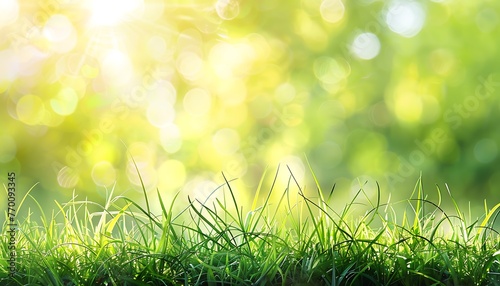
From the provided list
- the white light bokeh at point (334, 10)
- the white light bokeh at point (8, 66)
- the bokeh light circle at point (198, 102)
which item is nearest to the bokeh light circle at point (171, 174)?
the bokeh light circle at point (198, 102)

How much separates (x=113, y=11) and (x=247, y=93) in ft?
4.00

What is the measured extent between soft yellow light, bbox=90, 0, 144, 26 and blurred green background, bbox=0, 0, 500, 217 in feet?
0.04

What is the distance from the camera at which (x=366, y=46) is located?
14.8 feet

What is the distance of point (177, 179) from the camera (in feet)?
15.2

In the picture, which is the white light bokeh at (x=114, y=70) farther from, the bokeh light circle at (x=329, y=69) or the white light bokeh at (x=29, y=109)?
the bokeh light circle at (x=329, y=69)

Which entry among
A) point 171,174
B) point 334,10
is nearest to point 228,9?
point 334,10

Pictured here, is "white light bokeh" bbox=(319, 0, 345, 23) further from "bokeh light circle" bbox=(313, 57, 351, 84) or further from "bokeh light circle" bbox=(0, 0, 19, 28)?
"bokeh light circle" bbox=(0, 0, 19, 28)

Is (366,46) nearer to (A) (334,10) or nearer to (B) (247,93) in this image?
(A) (334,10)

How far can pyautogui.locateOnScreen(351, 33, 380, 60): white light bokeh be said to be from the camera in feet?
14.6

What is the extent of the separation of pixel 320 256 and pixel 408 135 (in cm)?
382

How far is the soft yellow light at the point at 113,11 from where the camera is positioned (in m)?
4.20

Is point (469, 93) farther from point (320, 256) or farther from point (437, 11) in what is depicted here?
point (320, 256)

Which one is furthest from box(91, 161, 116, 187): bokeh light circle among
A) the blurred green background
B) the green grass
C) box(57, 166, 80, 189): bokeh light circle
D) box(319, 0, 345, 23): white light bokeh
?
the green grass

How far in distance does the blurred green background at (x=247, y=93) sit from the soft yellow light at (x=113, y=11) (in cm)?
1
